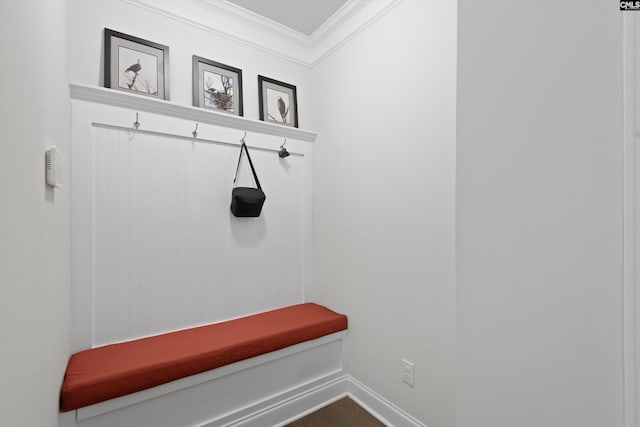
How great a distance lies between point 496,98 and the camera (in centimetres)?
58

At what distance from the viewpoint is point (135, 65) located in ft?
5.43

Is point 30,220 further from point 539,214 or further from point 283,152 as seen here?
point 283,152

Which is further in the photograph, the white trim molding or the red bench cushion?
the red bench cushion

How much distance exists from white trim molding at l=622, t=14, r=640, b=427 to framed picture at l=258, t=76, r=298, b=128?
194cm

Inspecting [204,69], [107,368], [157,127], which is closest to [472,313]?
[107,368]

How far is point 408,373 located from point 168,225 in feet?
5.26

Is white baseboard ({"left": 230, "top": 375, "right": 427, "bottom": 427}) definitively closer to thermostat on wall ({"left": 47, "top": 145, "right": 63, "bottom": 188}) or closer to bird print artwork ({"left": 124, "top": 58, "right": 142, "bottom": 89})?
thermostat on wall ({"left": 47, "top": 145, "right": 63, "bottom": 188})

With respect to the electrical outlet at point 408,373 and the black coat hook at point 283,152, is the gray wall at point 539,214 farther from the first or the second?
the black coat hook at point 283,152

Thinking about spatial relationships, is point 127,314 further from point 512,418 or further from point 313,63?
point 313,63

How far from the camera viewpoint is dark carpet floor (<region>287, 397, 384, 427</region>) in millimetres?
1681

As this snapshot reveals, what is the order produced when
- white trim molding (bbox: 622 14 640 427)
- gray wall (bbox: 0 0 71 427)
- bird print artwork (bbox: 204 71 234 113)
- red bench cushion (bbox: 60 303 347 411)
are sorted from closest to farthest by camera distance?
white trim molding (bbox: 622 14 640 427), gray wall (bbox: 0 0 71 427), red bench cushion (bbox: 60 303 347 411), bird print artwork (bbox: 204 71 234 113)

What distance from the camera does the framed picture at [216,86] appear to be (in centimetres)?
184

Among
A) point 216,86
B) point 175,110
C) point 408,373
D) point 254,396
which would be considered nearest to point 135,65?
point 175,110

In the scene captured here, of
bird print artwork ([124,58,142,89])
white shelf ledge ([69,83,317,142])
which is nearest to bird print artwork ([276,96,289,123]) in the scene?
white shelf ledge ([69,83,317,142])
